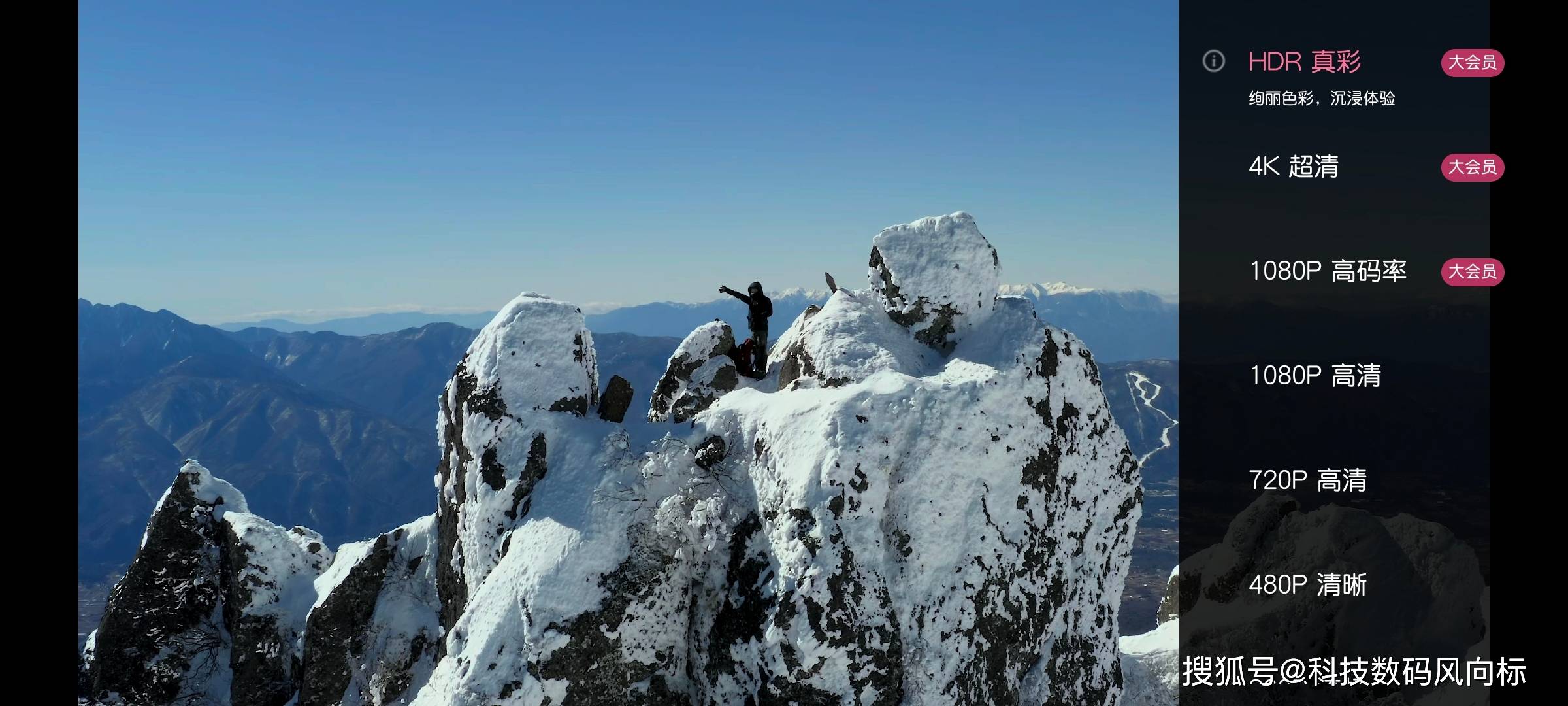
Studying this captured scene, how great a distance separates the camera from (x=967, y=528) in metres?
26.8

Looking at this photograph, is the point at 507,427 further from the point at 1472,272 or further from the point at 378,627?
the point at 1472,272

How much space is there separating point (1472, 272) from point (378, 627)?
36665 millimetres

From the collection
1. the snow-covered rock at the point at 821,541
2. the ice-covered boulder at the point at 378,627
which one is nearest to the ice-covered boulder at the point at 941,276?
the snow-covered rock at the point at 821,541

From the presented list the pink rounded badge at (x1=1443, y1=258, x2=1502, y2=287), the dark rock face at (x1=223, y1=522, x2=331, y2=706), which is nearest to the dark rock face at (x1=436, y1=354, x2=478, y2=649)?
the dark rock face at (x1=223, y1=522, x2=331, y2=706)

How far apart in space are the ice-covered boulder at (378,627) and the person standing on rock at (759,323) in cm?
1410

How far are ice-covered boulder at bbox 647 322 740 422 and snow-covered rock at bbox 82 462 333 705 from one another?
1774 centimetres

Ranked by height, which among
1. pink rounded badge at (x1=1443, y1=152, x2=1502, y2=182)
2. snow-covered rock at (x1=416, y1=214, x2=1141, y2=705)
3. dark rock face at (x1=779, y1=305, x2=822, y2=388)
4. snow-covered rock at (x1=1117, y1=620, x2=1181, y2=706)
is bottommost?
snow-covered rock at (x1=1117, y1=620, x2=1181, y2=706)

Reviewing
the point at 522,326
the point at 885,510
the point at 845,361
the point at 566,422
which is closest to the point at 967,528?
the point at 885,510

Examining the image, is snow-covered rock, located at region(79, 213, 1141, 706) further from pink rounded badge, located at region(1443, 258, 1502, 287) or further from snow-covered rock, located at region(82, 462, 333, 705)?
pink rounded badge, located at region(1443, 258, 1502, 287)

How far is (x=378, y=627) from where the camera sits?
3269 centimetres

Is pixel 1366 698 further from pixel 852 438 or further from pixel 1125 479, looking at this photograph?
pixel 852 438

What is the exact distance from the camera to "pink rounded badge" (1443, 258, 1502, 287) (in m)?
21.0

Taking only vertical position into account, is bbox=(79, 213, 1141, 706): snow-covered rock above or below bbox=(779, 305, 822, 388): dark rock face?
below

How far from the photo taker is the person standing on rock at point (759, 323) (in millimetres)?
32594
